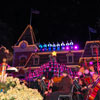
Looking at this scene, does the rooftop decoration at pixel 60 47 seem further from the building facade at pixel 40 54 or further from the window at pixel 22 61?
the window at pixel 22 61

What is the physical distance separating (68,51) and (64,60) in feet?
5.26

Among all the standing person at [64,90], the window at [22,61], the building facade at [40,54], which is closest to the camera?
the standing person at [64,90]

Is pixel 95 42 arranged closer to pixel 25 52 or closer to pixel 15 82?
pixel 25 52

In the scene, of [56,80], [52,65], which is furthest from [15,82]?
[52,65]

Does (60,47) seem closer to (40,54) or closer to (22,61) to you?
(40,54)

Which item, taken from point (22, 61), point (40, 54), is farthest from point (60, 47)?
point (22, 61)

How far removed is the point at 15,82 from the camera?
3.22 m

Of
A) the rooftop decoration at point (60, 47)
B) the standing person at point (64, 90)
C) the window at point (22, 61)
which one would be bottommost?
the standing person at point (64, 90)

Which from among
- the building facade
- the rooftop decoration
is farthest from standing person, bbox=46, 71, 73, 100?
the rooftop decoration

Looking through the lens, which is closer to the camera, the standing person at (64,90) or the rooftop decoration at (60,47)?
the standing person at (64,90)

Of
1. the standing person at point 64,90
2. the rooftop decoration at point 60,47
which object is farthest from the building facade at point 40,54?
the standing person at point 64,90

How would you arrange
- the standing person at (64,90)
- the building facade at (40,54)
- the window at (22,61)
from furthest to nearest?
the window at (22,61) < the building facade at (40,54) < the standing person at (64,90)

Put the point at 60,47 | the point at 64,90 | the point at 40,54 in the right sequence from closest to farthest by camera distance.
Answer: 1. the point at 64,90
2. the point at 40,54
3. the point at 60,47

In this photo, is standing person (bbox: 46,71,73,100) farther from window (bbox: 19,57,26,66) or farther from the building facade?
window (bbox: 19,57,26,66)
